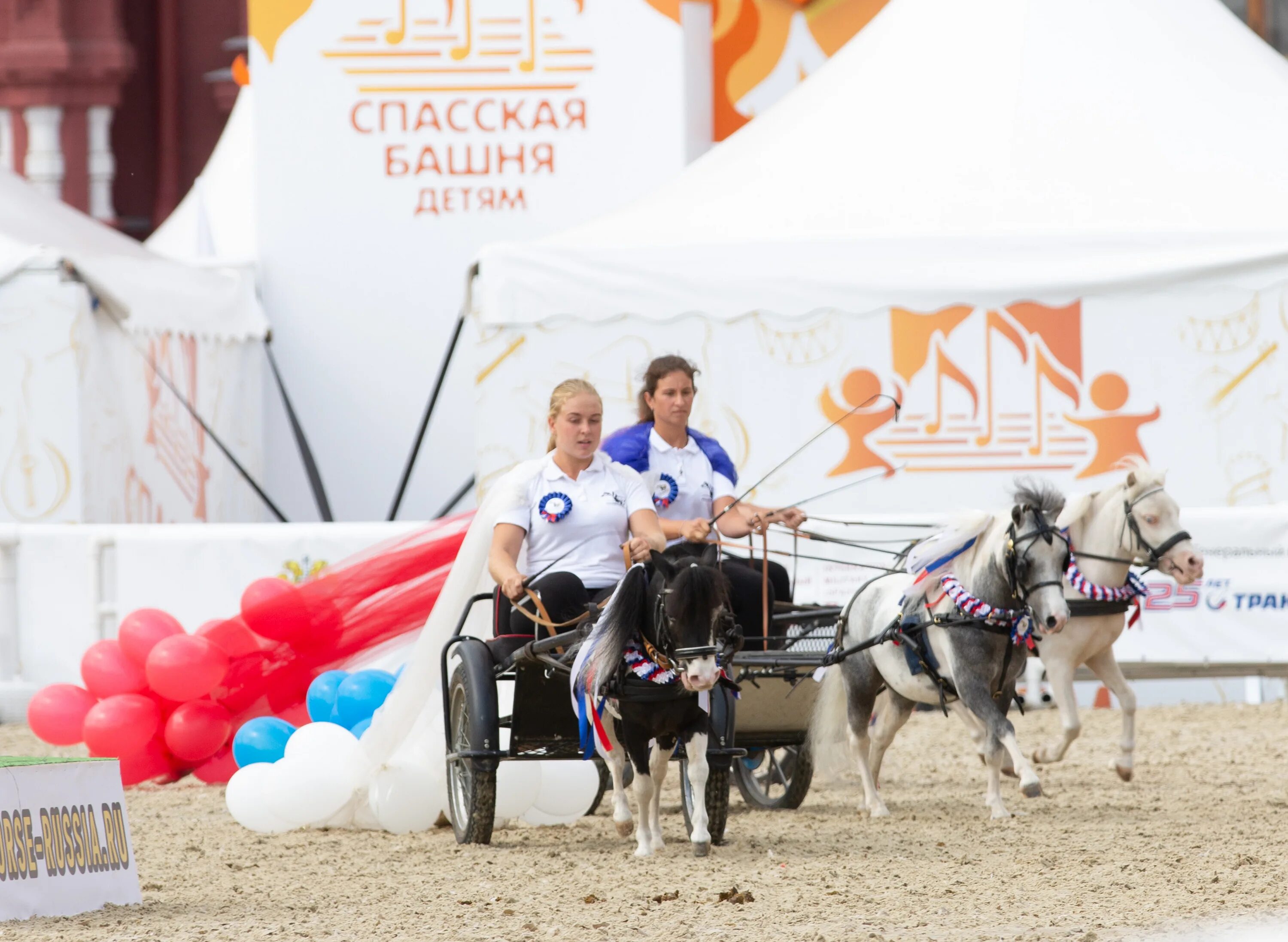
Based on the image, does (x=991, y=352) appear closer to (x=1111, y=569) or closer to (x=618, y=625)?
(x=1111, y=569)

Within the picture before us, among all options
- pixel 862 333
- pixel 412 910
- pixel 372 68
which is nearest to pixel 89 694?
pixel 412 910

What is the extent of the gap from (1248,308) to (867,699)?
4.36 meters

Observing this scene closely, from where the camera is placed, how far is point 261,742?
784cm

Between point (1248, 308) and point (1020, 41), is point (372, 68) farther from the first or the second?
point (1248, 308)

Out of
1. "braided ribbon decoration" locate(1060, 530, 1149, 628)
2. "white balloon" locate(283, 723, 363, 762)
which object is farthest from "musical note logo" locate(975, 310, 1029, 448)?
"white balloon" locate(283, 723, 363, 762)

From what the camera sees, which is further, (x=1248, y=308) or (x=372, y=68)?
(x=372, y=68)

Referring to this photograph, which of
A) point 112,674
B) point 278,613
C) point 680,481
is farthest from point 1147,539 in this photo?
point 112,674

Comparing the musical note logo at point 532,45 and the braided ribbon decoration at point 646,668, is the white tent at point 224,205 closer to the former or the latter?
the musical note logo at point 532,45

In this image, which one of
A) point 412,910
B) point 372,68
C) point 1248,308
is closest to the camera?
point 412,910

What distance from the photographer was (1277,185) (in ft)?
36.1

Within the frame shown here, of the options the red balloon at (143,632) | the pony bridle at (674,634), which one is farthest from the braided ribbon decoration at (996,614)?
the red balloon at (143,632)

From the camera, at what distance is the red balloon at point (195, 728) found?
8.31 m

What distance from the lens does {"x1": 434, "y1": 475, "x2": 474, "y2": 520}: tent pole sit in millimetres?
14711

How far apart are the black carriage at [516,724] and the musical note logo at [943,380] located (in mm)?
4704
